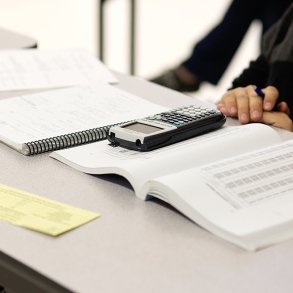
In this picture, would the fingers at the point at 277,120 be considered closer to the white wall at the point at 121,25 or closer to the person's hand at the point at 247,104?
the person's hand at the point at 247,104

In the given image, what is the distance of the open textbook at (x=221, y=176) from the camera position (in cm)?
80

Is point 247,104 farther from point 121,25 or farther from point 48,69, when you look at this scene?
point 121,25

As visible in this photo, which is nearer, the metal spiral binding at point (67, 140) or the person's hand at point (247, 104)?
the metal spiral binding at point (67, 140)

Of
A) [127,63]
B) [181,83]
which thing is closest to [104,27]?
[127,63]

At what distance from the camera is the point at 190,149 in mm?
953

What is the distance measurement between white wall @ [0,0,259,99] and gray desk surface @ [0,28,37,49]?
1719mm

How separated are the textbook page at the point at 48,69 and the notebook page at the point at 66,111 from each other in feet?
0.19

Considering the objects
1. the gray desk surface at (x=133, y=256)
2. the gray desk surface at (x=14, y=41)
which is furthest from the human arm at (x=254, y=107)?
the gray desk surface at (x=14, y=41)

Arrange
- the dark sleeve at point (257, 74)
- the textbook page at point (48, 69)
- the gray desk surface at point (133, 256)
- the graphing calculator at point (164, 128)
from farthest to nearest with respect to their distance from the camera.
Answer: the dark sleeve at point (257, 74), the textbook page at point (48, 69), the graphing calculator at point (164, 128), the gray desk surface at point (133, 256)

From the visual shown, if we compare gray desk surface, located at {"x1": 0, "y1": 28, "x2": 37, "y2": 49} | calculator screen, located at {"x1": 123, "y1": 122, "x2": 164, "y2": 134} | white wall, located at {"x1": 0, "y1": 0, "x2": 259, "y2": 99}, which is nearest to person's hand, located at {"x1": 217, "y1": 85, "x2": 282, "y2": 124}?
calculator screen, located at {"x1": 123, "y1": 122, "x2": 164, "y2": 134}

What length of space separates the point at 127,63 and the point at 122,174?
2517 millimetres

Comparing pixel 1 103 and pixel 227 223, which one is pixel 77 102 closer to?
pixel 1 103

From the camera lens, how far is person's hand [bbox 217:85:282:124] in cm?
120

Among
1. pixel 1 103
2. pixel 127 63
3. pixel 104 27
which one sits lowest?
pixel 127 63
